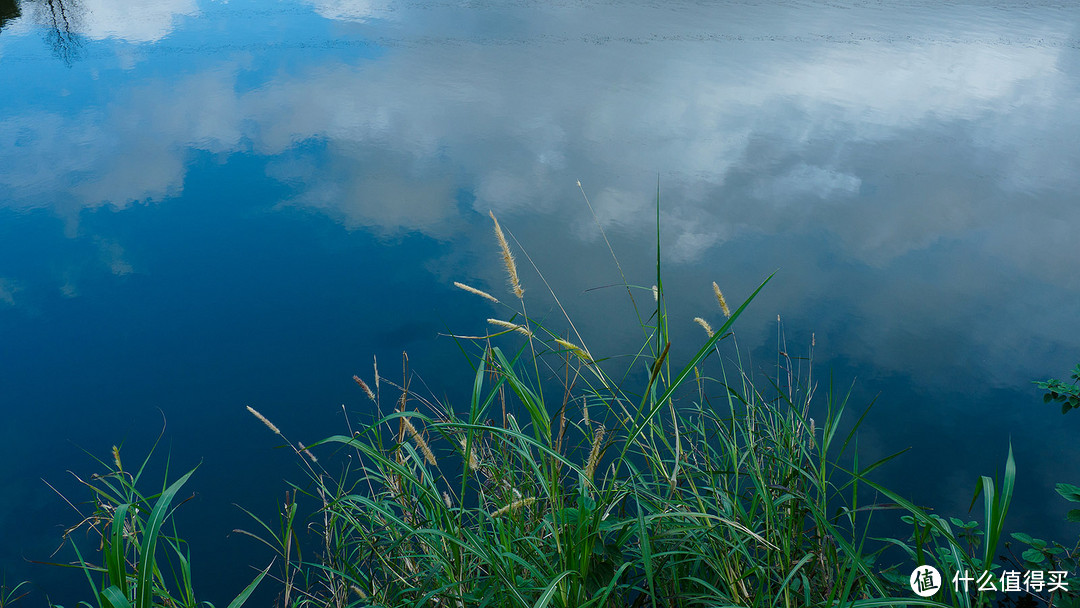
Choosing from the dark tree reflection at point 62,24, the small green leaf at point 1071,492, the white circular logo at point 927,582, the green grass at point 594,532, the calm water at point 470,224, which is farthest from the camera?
the dark tree reflection at point 62,24

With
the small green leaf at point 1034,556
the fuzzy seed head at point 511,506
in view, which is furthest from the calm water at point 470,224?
the fuzzy seed head at point 511,506

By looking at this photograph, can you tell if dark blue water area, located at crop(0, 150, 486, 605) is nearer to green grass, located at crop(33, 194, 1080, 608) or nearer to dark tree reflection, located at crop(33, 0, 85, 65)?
green grass, located at crop(33, 194, 1080, 608)

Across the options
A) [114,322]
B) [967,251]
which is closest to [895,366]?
[967,251]

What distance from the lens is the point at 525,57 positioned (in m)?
5.58

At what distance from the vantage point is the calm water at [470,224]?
2.36 m

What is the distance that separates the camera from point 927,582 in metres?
1.25

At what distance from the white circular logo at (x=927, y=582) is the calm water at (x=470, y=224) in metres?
0.99

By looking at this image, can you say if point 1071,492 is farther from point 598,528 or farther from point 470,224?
point 470,224

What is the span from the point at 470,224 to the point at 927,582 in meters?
2.57

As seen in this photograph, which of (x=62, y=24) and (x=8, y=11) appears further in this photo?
(x=8, y=11)

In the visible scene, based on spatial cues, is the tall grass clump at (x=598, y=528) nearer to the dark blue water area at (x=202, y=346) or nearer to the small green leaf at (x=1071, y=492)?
the small green leaf at (x=1071, y=492)

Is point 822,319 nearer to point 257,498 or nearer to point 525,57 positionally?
point 257,498

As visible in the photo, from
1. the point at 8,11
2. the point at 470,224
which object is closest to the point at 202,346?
the point at 470,224

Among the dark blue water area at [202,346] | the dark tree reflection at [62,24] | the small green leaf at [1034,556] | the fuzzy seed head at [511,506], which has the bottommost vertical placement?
the dark blue water area at [202,346]
